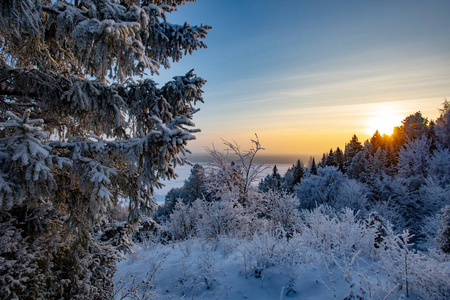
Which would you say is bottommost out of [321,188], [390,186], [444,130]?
Answer: [321,188]

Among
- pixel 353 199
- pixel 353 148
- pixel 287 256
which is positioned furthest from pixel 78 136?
pixel 353 148

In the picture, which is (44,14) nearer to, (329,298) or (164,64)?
(164,64)

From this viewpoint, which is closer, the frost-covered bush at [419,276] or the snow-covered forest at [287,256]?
the frost-covered bush at [419,276]

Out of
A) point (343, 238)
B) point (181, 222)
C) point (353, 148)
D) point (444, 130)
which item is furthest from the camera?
point (353, 148)

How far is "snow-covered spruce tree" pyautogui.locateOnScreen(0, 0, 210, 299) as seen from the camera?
7.30 feet

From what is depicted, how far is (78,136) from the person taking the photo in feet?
9.63

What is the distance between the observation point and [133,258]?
21.0 ft

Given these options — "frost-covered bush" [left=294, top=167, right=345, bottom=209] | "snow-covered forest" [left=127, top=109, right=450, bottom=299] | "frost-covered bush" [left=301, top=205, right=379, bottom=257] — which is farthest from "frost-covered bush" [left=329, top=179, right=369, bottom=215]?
"frost-covered bush" [left=301, top=205, right=379, bottom=257]

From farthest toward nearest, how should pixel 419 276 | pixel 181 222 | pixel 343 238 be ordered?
1. pixel 181 222
2. pixel 343 238
3. pixel 419 276

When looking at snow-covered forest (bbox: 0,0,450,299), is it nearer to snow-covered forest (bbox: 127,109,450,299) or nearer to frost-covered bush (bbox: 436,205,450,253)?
snow-covered forest (bbox: 127,109,450,299)

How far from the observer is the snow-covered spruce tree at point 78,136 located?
2.22 meters

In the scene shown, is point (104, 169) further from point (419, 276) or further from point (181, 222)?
point (181, 222)

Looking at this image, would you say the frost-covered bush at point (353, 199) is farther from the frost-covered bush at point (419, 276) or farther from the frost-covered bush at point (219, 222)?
the frost-covered bush at point (419, 276)

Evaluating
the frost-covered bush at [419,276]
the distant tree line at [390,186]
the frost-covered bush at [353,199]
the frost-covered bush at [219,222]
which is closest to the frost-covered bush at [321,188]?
the distant tree line at [390,186]
